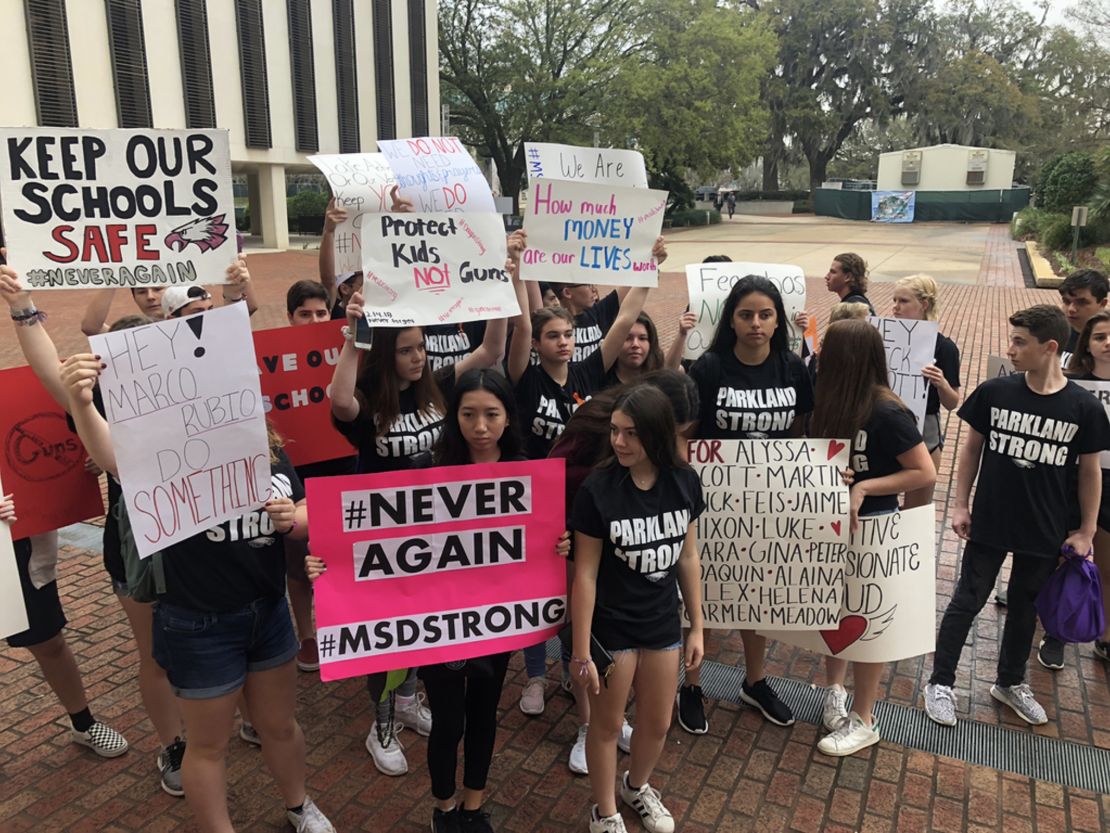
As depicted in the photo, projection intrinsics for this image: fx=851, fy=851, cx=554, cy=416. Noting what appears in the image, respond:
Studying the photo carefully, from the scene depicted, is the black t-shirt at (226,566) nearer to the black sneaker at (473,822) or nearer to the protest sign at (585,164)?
the black sneaker at (473,822)

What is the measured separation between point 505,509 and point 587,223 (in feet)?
6.91

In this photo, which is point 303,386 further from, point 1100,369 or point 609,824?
point 1100,369

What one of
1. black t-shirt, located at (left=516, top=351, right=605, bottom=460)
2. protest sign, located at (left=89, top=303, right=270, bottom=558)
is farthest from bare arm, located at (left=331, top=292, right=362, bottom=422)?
black t-shirt, located at (left=516, top=351, right=605, bottom=460)

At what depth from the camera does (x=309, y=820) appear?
3432mm

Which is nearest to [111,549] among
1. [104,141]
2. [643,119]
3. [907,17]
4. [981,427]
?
[104,141]

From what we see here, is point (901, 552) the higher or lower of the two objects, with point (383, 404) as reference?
lower

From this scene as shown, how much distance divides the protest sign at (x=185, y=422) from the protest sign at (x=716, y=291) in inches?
117

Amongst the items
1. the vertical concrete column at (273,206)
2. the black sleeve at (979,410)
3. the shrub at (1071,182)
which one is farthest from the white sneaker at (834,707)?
the vertical concrete column at (273,206)

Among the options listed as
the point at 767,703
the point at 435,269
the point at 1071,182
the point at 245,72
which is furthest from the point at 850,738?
the point at 1071,182

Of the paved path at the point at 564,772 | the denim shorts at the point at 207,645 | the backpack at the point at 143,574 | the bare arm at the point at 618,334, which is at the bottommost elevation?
the paved path at the point at 564,772

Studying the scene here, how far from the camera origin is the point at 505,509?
10.9 feet

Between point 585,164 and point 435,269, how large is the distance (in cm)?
176

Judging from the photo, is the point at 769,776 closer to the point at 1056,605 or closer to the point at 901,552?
the point at 901,552

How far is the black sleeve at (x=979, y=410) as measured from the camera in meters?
4.16
